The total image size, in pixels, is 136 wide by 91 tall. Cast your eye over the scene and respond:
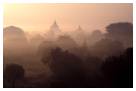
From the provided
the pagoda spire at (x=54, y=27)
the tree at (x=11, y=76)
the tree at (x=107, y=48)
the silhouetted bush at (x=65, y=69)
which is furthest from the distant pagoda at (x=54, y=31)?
the tree at (x=11, y=76)

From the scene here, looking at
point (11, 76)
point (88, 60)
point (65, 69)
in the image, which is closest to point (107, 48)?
point (88, 60)

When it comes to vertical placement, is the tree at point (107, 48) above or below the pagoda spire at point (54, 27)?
below

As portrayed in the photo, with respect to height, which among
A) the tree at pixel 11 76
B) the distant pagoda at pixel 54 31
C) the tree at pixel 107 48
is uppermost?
the distant pagoda at pixel 54 31

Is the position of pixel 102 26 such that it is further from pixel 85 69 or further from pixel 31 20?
pixel 31 20

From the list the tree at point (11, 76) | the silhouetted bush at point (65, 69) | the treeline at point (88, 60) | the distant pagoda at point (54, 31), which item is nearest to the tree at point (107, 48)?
the treeline at point (88, 60)

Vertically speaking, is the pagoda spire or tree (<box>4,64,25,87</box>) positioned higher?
the pagoda spire

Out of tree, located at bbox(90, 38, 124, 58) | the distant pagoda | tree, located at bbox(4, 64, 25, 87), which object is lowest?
tree, located at bbox(4, 64, 25, 87)

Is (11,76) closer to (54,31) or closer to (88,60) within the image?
(54,31)

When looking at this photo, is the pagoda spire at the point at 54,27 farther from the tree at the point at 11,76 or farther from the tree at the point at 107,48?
the tree at the point at 11,76

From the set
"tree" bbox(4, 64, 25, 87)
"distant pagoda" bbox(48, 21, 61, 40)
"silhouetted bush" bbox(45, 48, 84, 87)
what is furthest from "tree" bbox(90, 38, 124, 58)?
"tree" bbox(4, 64, 25, 87)

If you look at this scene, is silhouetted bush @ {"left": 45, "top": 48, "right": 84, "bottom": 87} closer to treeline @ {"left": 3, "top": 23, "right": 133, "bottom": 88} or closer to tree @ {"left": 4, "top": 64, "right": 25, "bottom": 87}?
treeline @ {"left": 3, "top": 23, "right": 133, "bottom": 88}

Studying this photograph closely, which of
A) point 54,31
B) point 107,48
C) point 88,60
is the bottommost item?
point 88,60

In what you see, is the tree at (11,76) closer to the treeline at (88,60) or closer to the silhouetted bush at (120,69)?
the treeline at (88,60)
